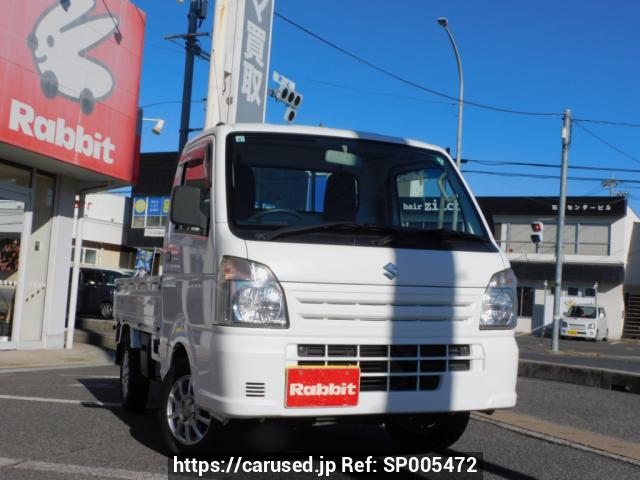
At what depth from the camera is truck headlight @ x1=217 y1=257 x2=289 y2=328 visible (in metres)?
3.93

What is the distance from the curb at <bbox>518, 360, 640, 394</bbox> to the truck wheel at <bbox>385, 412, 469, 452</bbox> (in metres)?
5.86

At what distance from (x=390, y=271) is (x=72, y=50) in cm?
892

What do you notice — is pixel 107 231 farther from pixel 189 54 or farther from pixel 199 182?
pixel 199 182

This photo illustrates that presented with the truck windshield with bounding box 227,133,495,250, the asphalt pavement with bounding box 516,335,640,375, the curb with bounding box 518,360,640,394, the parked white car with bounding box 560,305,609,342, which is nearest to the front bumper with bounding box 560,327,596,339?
the parked white car with bounding box 560,305,609,342

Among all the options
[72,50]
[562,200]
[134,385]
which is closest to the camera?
[134,385]

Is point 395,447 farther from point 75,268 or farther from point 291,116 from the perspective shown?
point 291,116

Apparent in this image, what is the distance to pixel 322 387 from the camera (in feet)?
12.8

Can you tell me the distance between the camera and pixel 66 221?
1284 cm

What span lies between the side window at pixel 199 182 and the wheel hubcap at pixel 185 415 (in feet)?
3.30

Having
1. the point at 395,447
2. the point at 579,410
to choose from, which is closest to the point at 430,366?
the point at 395,447

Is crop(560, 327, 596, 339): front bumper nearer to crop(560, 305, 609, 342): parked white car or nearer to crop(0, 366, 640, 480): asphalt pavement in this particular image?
crop(560, 305, 609, 342): parked white car

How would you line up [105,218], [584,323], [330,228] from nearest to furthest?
[330,228] → [584,323] → [105,218]

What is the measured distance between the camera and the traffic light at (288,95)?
16.9 metres

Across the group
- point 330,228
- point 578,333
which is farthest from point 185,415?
point 578,333
